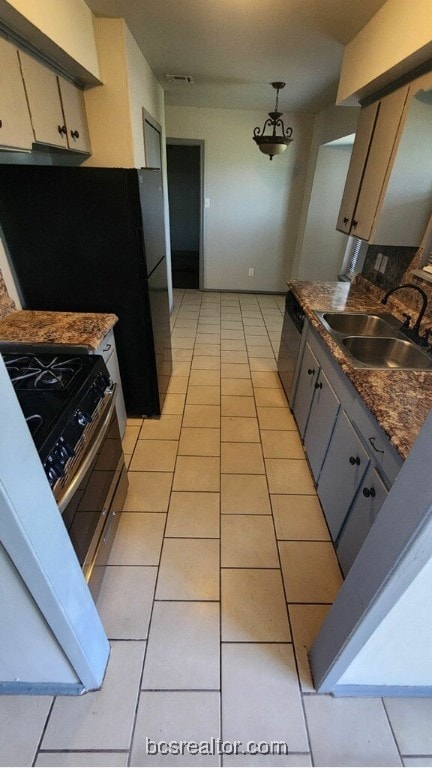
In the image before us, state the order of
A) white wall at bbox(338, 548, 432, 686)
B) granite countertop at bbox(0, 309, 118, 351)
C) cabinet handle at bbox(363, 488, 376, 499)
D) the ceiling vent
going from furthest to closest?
the ceiling vent, granite countertop at bbox(0, 309, 118, 351), cabinet handle at bbox(363, 488, 376, 499), white wall at bbox(338, 548, 432, 686)

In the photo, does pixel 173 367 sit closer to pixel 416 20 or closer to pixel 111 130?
pixel 111 130

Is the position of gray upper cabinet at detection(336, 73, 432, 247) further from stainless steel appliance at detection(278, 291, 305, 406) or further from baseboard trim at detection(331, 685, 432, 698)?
baseboard trim at detection(331, 685, 432, 698)

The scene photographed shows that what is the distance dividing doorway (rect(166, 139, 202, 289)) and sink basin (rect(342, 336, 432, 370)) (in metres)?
4.32

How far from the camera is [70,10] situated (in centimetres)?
161

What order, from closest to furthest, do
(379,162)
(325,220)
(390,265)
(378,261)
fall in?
(379,162) → (390,265) → (378,261) → (325,220)

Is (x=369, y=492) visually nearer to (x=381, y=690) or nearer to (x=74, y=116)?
(x=381, y=690)

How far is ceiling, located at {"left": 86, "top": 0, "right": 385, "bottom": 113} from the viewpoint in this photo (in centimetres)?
174

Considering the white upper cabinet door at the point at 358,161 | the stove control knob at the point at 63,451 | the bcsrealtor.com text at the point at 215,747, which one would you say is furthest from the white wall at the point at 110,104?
the bcsrealtor.com text at the point at 215,747

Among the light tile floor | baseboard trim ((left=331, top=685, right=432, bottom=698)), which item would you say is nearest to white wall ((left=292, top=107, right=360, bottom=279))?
the light tile floor

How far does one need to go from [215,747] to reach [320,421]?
138cm

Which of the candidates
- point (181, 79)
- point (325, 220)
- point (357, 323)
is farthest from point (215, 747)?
point (325, 220)

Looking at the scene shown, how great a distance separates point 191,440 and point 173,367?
1.08 m

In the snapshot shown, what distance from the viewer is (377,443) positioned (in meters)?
1.19

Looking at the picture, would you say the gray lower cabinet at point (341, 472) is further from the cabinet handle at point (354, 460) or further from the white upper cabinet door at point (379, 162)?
the white upper cabinet door at point (379, 162)
